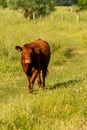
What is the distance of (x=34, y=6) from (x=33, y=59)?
29380mm

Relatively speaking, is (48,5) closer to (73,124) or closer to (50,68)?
(50,68)

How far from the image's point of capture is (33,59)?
36.3 ft

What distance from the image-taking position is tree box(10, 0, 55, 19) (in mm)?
39719

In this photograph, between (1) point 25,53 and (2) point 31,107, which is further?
(1) point 25,53

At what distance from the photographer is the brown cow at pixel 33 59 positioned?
35.3ft

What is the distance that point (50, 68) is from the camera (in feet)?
58.6

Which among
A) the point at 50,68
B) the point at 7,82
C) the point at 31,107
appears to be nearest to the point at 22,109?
the point at 31,107

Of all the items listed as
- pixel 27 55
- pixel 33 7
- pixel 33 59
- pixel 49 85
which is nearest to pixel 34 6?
pixel 33 7

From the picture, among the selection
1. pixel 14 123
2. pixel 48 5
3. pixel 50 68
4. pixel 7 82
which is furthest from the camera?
pixel 48 5

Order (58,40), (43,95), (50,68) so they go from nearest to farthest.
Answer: (43,95)
(50,68)
(58,40)

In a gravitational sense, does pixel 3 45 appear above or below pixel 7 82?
below

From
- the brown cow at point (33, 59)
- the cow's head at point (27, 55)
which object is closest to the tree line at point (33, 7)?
the brown cow at point (33, 59)

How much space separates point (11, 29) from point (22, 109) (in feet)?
61.4

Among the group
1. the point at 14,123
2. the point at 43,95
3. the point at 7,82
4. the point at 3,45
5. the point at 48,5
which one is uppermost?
the point at 14,123
